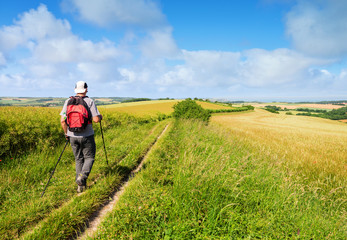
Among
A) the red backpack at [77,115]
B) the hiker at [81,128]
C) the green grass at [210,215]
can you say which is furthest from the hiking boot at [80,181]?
the green grass at [210,215]

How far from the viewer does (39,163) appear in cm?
Answer: 544

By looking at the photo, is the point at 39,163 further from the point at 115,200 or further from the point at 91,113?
the point at 115,200

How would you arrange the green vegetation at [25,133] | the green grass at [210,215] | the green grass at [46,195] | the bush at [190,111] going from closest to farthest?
the green grass at [210,215] → the green grass at [46,195] → the green vegetation at [25,133] → the bush at [190,111]

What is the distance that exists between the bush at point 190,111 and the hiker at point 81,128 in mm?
17368

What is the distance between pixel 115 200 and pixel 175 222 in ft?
6.23

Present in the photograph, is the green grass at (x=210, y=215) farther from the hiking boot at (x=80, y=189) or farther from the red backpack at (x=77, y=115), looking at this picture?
the red backpack at (x=77, y=115)

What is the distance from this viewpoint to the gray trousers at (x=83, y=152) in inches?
172

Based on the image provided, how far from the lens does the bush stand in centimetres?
2172

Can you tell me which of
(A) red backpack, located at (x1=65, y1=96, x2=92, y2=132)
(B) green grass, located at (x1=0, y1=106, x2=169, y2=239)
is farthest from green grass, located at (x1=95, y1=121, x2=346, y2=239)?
(A) red backpack, located at (x1=65, y1=96, x2=92, y2=132)

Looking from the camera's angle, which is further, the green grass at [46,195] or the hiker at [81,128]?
the hiker at [81,128]

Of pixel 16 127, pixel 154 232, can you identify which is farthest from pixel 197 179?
pixel 16 127

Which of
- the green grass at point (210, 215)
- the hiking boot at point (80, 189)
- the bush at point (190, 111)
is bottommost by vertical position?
the hiking boot at point (80, 189)

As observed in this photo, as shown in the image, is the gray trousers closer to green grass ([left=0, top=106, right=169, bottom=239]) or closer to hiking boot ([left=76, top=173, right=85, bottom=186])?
hiking boot ([left=76, top=173, right=85, bottom=186])

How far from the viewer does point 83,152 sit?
4.52 m
